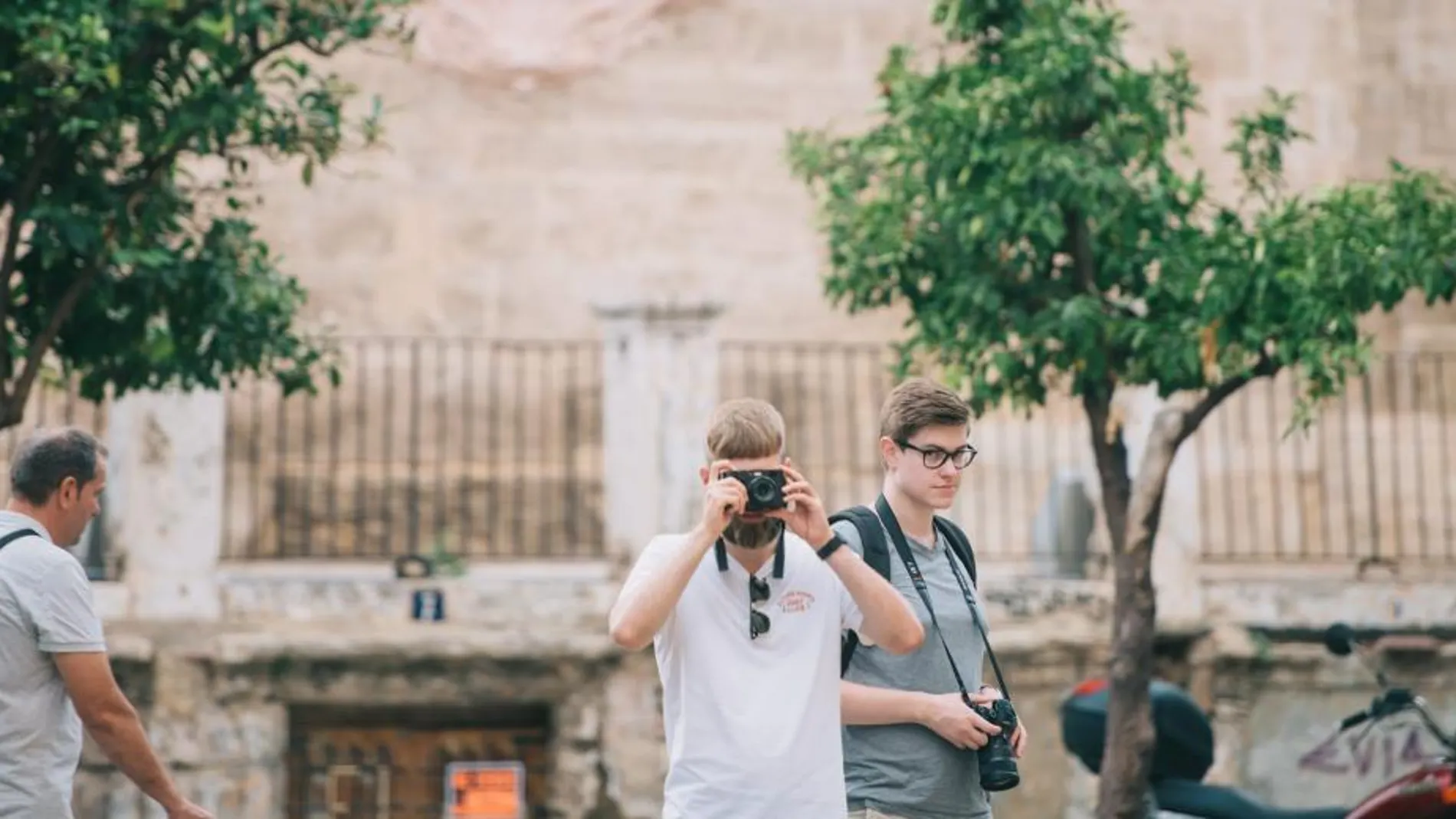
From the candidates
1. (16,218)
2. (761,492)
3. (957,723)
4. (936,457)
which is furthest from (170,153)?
(957,723)

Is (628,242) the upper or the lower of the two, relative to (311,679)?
upper

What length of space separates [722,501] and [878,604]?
45 cm

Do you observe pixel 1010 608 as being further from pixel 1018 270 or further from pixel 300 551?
pixel 300 551

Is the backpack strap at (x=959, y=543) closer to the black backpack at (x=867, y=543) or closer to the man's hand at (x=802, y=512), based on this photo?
the black backpack at (x=867, y=543)

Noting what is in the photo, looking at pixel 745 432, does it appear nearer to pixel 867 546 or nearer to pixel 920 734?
pixel 867 546

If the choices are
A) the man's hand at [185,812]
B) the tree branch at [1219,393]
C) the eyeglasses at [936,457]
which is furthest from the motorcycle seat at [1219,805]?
the man's hand at [185,812]

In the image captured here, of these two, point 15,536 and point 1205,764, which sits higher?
point 15,536

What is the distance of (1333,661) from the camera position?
37.0 feet

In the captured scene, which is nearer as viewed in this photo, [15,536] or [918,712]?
[918,712]

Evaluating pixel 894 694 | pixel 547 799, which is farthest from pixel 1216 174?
pixel 894 694

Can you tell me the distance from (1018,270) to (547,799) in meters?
4.13

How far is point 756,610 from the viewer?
167 inches

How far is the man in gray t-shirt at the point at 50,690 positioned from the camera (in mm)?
4625

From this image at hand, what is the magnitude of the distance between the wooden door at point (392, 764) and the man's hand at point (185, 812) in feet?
20.1
